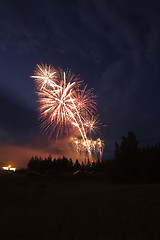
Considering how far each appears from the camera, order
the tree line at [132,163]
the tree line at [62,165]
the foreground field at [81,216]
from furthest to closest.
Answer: the tree line at [62,165], the tree line at [132,163], the foreground field at [81,216]

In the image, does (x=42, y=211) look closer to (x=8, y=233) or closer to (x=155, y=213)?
(x=8, y=233)

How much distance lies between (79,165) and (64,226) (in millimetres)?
62452

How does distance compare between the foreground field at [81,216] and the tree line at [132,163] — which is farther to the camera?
the tree line at [132,163]

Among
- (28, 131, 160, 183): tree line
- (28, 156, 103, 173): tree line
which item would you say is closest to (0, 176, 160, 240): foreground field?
(28, 131, 160, 183): tree line

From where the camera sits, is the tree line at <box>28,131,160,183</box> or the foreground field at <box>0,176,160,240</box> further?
the tree line at <box>28,131,160,183</box>

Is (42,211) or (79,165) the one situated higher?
(79,165)

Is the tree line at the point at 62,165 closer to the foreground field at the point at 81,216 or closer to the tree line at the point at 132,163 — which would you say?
the tree line at the point at 132,163

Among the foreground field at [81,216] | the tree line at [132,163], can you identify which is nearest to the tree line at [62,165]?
the tree line at [132,163]

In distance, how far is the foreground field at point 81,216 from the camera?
31.1 feet

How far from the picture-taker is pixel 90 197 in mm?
17109

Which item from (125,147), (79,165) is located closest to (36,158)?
(79,165)

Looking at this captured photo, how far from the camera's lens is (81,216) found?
485 inches

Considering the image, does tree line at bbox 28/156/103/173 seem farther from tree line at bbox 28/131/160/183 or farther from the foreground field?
the foreground field

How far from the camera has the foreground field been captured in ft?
31.1
